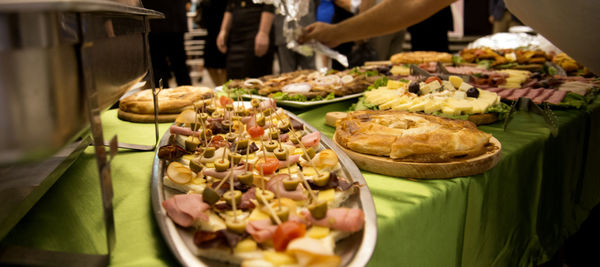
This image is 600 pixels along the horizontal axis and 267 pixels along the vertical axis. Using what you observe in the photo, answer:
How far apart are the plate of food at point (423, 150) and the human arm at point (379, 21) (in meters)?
1.06

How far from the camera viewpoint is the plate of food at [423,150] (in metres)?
1.32

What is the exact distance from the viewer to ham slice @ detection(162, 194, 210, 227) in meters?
0.89

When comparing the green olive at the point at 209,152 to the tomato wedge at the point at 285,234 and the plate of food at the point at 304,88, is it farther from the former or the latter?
the plate of food at the point at 304,88

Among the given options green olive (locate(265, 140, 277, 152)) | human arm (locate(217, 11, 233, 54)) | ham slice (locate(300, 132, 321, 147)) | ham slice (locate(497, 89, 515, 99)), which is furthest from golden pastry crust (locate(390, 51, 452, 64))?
green olive (locate(265, 140, 277, 152))

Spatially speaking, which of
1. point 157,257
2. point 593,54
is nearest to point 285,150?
point 157,257

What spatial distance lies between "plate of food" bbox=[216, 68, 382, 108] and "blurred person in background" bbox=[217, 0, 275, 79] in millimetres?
1515

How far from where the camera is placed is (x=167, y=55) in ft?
14.1

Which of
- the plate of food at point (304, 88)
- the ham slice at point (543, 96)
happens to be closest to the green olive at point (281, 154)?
the plate of food at point (304, 88)

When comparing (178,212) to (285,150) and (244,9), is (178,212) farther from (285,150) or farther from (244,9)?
(244,9)

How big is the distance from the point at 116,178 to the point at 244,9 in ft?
11.3

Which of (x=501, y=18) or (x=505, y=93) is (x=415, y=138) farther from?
(x=501, y=18)

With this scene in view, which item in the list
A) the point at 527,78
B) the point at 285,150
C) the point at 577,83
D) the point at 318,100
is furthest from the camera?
the point at 527,78

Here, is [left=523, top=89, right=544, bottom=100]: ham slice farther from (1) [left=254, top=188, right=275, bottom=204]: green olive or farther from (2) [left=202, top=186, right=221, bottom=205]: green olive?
(2) [left=202, top=186, right=221, bottom=205]: green olive

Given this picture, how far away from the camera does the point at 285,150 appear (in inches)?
48.0
